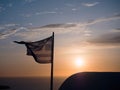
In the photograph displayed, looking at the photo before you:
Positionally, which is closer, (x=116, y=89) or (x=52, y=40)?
(x=116, y=89)

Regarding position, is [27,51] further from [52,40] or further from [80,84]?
[80,84]

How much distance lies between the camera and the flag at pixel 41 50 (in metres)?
22.3

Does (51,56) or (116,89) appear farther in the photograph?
(51,56)

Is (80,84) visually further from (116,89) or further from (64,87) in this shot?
(116,89)

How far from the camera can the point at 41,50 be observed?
2266 cm

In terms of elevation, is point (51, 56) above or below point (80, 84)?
above

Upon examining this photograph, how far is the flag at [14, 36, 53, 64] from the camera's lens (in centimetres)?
2231

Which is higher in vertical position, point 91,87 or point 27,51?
point 27,51

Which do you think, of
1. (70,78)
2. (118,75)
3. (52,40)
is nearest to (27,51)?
(52,40)

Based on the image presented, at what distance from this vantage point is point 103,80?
21.5m

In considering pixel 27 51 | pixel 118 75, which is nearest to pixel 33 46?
pixel 27 51

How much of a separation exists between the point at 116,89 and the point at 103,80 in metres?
1.34

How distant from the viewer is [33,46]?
73.9 ft

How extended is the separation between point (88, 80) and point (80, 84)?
76 cm
